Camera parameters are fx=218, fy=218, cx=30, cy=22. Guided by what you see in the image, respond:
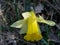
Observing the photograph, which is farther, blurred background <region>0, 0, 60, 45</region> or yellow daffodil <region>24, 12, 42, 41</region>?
blurred background <region>0, 0, 60, 45</region>

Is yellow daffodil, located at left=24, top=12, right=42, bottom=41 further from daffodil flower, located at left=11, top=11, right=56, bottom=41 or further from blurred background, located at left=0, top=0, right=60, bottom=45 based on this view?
blurred background, located at left=0, top=0, right=60, bottom=45

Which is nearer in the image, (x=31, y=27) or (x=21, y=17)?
(x=31, y=27)

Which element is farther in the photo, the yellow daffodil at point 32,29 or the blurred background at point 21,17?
the blurred background at point 21,17

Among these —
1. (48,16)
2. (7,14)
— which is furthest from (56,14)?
(7,14)

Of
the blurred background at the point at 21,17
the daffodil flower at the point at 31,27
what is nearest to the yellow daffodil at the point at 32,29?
the daffodil flower at the point at 31,27

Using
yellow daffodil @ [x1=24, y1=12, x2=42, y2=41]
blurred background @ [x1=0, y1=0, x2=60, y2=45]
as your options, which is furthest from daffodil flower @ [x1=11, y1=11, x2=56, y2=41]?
blurred background @ [x1=0, y1=0, x2=60, y2=45]

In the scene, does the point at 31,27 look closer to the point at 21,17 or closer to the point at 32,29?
the point at 32,29

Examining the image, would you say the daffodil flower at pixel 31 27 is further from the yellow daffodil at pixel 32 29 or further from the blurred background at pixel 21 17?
the blurred background at pixel 21 17

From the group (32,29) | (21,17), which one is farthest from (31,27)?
(21,17)
